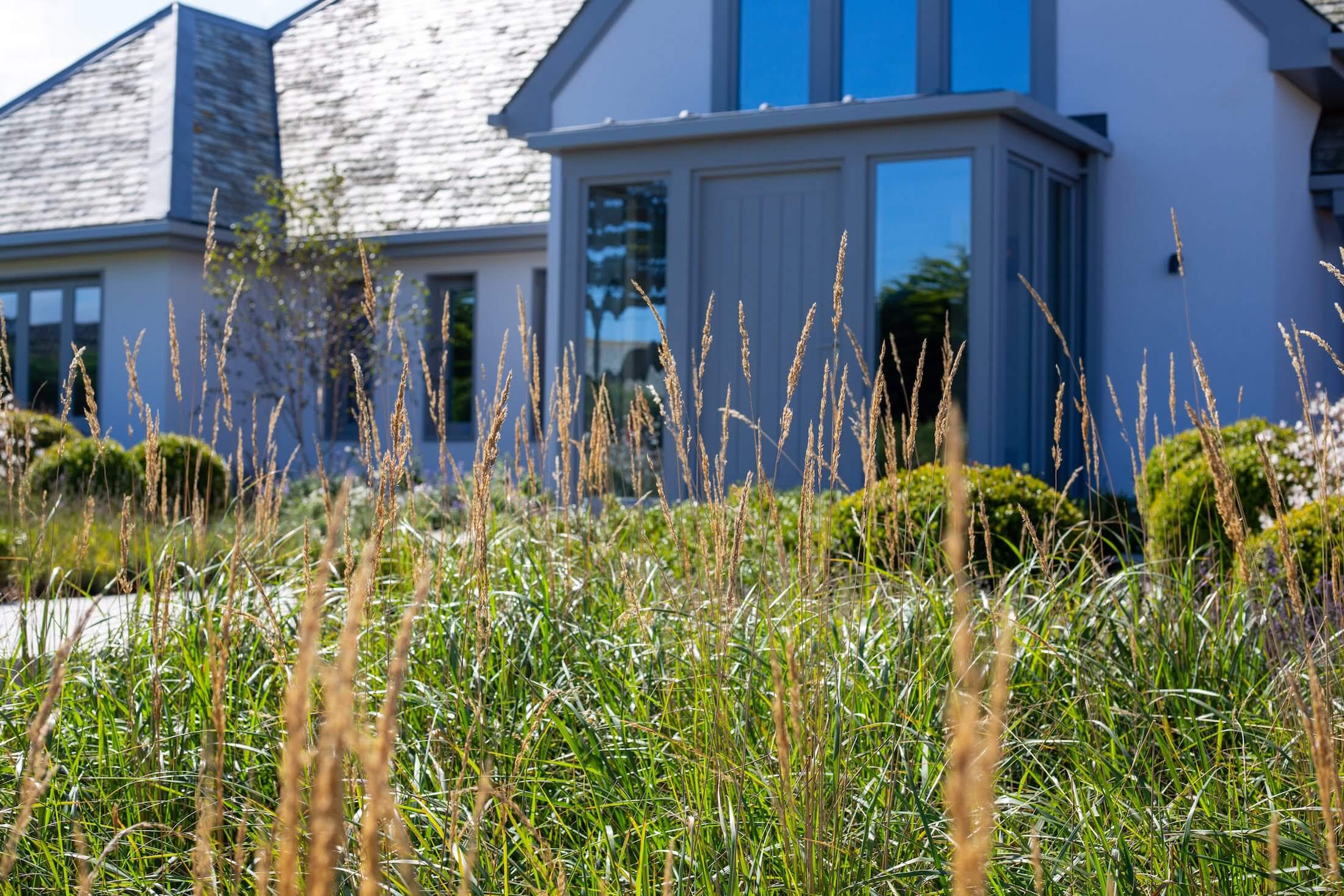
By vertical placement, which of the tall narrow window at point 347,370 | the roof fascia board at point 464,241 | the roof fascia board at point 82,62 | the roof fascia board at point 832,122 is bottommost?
the tall narrow window at point 347,370

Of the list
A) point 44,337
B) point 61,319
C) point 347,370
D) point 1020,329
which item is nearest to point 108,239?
point 61,319

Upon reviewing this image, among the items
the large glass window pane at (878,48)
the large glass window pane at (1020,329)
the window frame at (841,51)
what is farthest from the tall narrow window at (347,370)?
the large glass window pane at (1020,329)

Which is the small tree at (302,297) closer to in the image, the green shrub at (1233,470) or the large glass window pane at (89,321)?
the large glass window pane at (89,321)

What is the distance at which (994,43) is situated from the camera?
32.2 feet

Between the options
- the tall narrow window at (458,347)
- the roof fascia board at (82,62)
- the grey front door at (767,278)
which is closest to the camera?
the grey front door at (767,278)

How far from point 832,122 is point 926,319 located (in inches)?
57.0

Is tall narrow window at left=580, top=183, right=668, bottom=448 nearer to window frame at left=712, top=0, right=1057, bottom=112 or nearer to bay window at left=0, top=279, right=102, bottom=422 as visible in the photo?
window frame at left=712, top=0, right=1057, bottom=112

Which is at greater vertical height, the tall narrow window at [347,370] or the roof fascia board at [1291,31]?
the roof fascia board at [1291,31]

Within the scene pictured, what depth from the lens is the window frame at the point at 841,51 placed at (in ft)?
31.8

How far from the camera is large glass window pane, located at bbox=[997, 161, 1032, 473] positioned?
866 centimetres

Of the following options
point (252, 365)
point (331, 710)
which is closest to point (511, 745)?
point (331, 710)

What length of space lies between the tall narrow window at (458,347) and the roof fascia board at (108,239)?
208cm

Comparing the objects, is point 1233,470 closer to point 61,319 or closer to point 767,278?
point 767,278

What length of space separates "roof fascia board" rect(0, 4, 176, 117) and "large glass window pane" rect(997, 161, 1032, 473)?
35.2 ft
